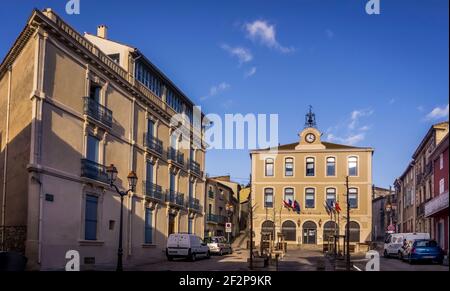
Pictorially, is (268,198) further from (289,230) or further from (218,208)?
(218,208)

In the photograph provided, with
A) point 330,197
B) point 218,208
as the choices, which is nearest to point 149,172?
point 330,197

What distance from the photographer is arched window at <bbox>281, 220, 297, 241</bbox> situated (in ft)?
177

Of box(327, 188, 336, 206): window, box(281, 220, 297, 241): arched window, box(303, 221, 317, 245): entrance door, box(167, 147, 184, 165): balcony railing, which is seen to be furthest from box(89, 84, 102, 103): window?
box(303, 221, 317, 245): entrance door

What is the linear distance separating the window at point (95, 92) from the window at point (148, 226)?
818cm

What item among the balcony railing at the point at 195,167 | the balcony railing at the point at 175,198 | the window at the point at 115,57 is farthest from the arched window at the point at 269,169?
the window at the point at 115,57

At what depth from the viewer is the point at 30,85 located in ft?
63.5

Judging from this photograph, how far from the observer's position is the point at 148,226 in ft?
99.2

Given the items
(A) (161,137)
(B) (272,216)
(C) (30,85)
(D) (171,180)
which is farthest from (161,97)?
(B) (272,216)

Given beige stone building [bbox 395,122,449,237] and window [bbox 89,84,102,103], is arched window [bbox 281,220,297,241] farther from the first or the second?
window [bbox 89,84,102,103]

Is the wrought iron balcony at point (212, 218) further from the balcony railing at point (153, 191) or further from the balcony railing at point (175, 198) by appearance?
the balcony railing at point (153, 191)

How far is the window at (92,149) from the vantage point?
→ 910 inches
